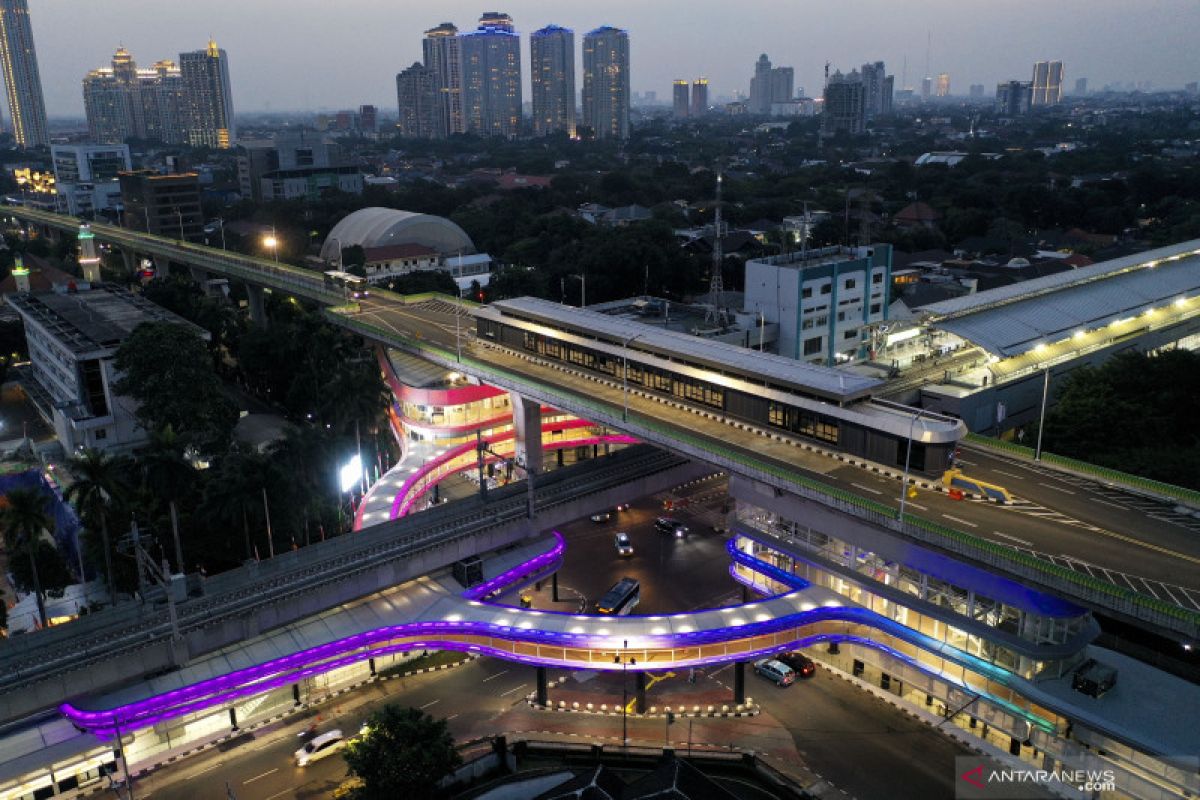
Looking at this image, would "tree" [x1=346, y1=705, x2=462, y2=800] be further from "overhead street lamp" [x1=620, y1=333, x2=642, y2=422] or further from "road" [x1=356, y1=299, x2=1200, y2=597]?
"overhead street lamp" [x1=620, y1=333, x2=642, y2=422]

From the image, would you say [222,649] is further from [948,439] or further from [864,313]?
[864,313]

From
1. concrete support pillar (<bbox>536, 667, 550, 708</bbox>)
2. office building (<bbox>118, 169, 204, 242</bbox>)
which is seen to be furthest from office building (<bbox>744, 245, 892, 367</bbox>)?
office building (<bbox>118, 169, 204, 242</bbox>)

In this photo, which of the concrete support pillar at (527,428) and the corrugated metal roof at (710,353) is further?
the concrete support pillar at (527,428)

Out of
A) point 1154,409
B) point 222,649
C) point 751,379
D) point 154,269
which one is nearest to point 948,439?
point 751,379

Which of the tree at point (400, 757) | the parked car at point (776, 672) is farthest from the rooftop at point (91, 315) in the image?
the parked car at point (776, 672)

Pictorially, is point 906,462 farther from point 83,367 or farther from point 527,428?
point 83,367

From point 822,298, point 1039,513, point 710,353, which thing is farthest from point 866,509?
point 822,298

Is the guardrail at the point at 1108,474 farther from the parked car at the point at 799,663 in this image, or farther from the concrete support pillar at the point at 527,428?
the concrete support pillar at the point at 527,428
